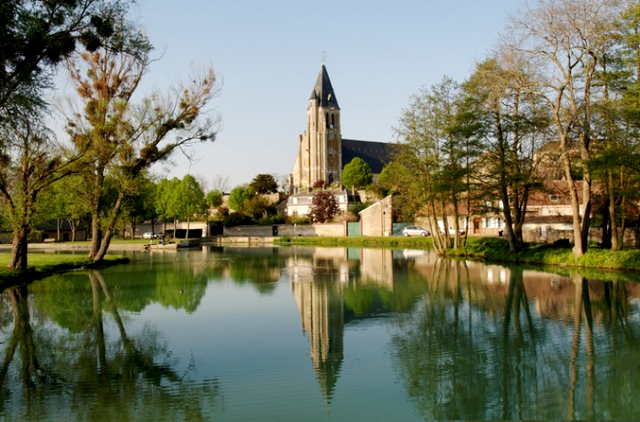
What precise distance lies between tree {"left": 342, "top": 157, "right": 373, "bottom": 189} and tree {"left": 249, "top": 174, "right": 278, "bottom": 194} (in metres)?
11.7

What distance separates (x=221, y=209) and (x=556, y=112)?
64487mm

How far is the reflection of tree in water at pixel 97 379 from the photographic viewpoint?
23.0 feet

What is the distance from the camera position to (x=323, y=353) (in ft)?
32.2

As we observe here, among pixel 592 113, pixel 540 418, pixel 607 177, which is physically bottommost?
pixel 540 418

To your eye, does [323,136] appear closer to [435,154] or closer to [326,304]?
[435,154]

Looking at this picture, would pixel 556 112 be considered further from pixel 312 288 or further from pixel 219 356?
pixel 219 356

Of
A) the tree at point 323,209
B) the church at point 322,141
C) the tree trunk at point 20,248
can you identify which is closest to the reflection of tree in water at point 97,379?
the tree trunk at point 20,248

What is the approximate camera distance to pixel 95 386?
7977 mm

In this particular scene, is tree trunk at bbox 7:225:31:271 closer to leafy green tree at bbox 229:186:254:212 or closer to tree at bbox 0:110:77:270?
tree at bbox 0:110:77:270

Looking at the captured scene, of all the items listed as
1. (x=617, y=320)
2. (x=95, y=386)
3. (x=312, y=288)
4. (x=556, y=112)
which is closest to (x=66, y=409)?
(x=95, y=386)

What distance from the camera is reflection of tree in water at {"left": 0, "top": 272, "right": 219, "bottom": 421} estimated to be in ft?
23.0

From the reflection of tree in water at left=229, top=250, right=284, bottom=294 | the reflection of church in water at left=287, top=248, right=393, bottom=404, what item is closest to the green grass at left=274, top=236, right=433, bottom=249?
the reflection of church in water at left=287, top=248, right=393, bottom=404

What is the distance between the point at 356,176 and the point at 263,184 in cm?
1462

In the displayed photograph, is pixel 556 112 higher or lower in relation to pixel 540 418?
higher
